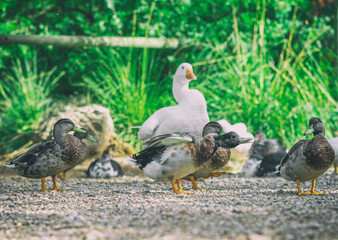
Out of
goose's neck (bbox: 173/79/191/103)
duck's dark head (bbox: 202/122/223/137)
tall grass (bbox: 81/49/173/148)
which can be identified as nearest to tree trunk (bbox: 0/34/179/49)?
tall grass (bbox: 81/49/173/148)

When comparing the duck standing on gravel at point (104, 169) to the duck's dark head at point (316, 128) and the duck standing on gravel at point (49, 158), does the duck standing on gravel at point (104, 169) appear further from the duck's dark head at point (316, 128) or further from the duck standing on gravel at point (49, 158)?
the duck's dark head at point (316, 128)

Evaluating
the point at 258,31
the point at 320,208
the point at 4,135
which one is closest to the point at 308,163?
the point at 320,208

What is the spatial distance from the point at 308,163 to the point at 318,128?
1.35ft

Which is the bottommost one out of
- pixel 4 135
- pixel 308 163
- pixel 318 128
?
pixel 4 135

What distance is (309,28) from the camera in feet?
29.3

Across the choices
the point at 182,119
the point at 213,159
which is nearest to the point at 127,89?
the point at 182,119

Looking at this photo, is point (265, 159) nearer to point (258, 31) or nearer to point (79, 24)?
point (258, 31)

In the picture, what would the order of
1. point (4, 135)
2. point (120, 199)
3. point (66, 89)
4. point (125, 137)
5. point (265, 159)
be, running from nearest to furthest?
point (120, 199)
point (265, 159)
point (125, 137)
point (4, 135)
point (66, 89)

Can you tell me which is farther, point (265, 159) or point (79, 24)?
point (79, 24)

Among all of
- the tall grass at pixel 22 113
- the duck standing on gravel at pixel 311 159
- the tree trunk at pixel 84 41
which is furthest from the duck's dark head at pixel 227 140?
the tall grass at pixel 22 113

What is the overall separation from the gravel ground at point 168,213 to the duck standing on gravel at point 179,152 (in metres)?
0.23

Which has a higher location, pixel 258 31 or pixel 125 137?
pixel 258 31

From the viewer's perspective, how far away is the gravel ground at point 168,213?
8.38ft

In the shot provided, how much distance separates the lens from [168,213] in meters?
3.06
